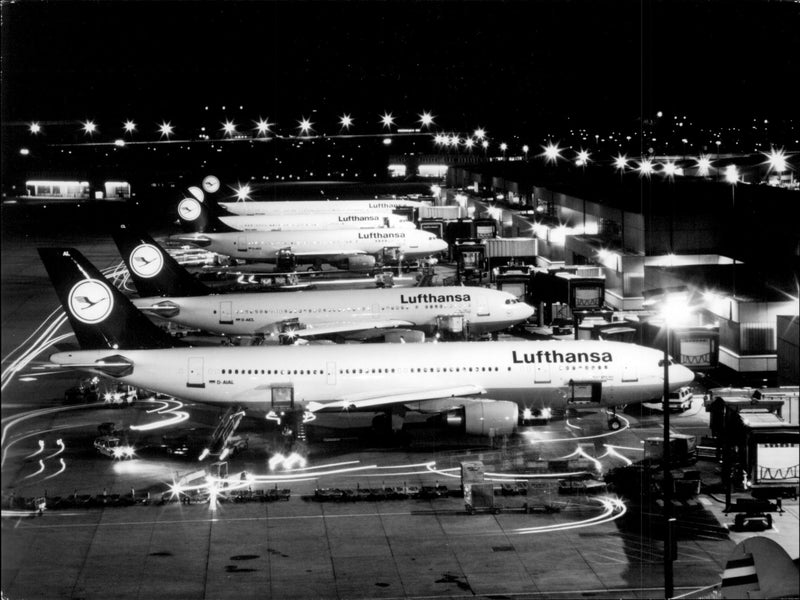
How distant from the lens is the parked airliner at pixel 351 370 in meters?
38.3

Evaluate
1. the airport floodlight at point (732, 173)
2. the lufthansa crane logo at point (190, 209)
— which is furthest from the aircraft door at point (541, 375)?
the airport floodlight at point (732, 173)

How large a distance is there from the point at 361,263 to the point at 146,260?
36203 millimetres

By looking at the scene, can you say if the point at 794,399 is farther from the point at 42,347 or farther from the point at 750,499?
the point at 42,347

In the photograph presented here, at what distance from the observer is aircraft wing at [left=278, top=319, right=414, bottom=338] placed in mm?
54334

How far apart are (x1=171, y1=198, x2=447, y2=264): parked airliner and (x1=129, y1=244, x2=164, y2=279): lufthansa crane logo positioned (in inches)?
1347

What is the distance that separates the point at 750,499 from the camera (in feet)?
101

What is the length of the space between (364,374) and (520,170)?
103885mm

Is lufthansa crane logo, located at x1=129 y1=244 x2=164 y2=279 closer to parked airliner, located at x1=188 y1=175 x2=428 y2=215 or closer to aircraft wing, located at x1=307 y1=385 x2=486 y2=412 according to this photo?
aircraft wing, located at x1=307 y1=385 x2=486 y2=412

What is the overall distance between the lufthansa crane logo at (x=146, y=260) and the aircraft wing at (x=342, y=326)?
8685 mm

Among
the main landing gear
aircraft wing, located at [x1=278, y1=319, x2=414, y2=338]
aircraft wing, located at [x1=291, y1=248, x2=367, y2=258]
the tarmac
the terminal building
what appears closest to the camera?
the tarmac

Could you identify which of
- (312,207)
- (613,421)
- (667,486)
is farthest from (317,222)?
(667,486)

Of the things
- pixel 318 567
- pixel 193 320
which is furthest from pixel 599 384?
pixel 193 320

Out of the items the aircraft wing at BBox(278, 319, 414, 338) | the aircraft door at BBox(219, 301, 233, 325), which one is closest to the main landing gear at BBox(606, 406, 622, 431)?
the aircraft wing at BBox(278, 319, 414, 338)

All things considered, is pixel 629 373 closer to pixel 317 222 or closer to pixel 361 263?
pixel 361 263
